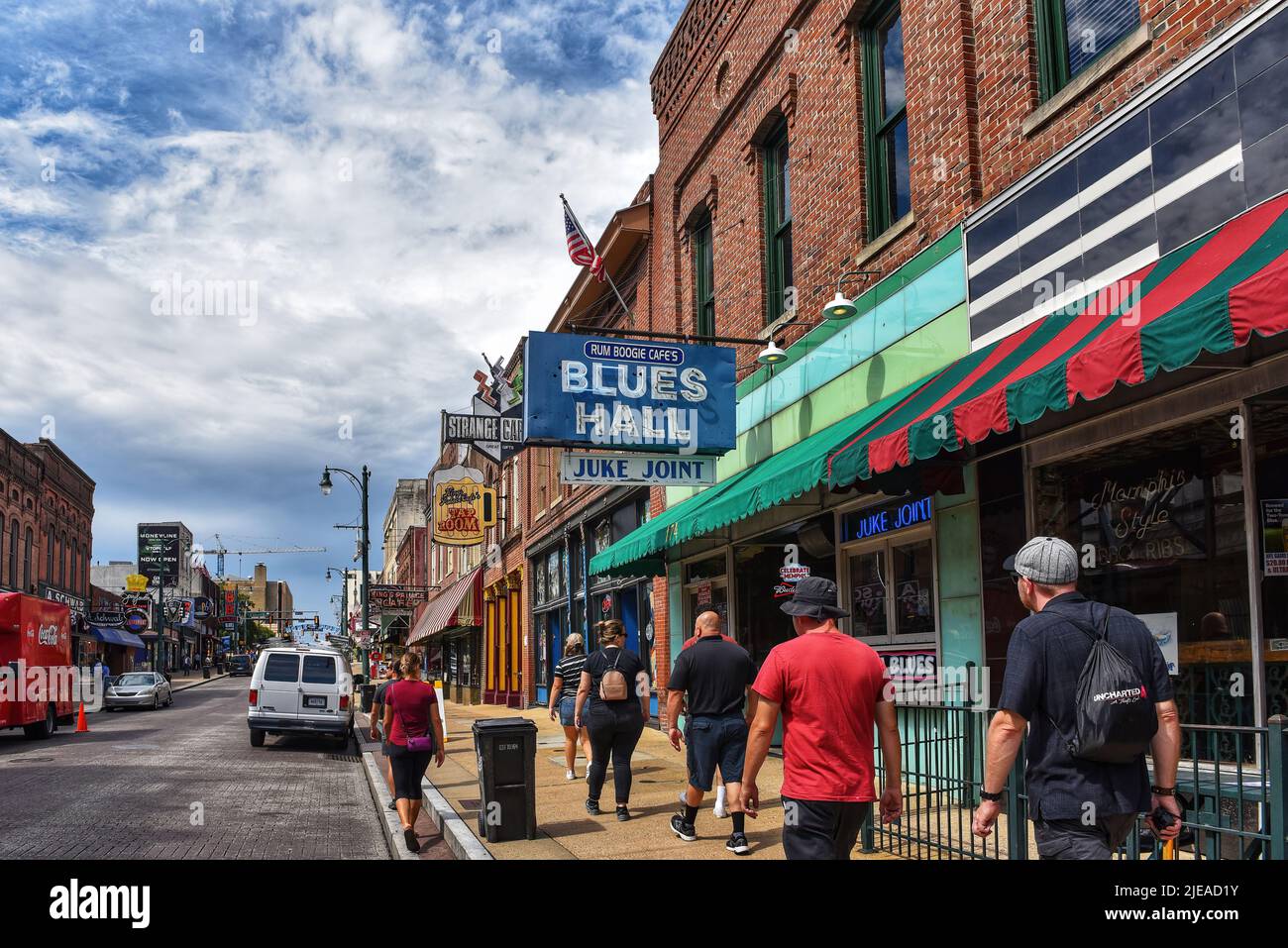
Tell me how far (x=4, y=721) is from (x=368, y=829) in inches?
497

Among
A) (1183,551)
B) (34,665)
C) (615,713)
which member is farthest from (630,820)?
(34,665)

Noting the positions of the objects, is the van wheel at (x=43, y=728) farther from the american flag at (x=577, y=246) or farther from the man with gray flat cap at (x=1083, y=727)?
the man with gray flat cap at (x=1083, y=727)

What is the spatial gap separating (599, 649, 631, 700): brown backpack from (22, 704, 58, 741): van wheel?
16635mm

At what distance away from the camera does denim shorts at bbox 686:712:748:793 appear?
8.26 metres

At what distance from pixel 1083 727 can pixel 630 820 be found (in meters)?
6.05

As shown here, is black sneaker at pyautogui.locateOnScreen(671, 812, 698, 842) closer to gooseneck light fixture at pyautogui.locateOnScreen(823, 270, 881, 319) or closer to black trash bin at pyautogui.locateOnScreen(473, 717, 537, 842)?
black trash bin at pyautogui.locateOnScreen(473, 717, 537, 842)

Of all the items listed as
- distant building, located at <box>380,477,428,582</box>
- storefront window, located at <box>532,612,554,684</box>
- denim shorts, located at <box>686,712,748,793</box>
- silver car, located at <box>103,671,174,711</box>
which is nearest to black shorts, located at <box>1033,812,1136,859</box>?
denim shorts, located at <box>686,712,748,793</box>

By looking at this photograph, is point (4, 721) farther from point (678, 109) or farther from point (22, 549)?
point (22, 549)

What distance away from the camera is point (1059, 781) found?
4137 mm

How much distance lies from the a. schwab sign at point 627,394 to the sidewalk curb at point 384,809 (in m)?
4.22

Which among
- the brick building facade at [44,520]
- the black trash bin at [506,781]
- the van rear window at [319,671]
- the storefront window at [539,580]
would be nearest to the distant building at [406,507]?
the brick building facade at [44,520]

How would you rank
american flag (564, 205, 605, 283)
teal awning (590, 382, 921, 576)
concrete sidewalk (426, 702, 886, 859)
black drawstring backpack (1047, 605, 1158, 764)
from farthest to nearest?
american flag (564, 205, 605, 283) → teal awning (590, 382, 921, 576) → concrete sidewalk (426, 702, 886, 859) → black drawstring backpack (1047, 605, 1158, 764)

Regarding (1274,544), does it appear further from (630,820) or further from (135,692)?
(135,692)
